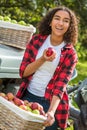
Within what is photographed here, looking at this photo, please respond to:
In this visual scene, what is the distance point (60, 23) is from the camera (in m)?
3.87

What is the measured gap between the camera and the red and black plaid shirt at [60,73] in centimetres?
377

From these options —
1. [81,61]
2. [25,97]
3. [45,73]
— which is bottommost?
[81,61]

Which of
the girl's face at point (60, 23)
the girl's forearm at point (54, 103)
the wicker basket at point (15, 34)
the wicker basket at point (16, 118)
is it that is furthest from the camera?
the wicker basket at point (15, 34)

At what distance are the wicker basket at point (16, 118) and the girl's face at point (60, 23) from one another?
807mm

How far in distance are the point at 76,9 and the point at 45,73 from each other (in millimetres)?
6393

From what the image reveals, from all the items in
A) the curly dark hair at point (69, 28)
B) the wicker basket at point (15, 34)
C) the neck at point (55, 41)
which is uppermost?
the curly dark hair at point (69, 28)

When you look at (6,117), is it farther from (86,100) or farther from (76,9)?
(76,9)

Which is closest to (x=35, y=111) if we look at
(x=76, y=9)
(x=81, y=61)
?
(x=76, y=9)

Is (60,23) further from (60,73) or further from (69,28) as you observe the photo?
(60,73)

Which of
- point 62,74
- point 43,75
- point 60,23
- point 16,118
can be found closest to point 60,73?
point 62,74

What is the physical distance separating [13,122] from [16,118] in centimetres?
4

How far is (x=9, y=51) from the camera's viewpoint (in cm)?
466

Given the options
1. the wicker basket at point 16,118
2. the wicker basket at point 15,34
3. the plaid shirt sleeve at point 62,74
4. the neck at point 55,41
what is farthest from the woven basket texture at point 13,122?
the wicker basket at point 15,34

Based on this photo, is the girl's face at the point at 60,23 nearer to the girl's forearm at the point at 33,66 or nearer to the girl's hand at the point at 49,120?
the girl's forearm at the point at 33,66
